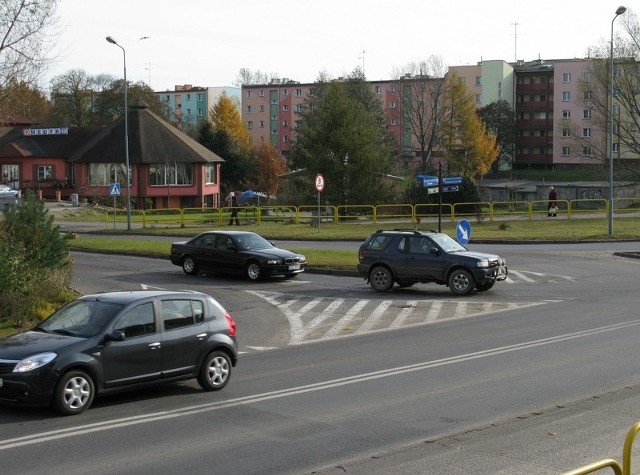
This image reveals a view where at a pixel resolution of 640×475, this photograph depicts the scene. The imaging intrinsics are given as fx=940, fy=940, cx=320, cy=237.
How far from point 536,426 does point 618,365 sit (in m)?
4.55

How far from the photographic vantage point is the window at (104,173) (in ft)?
240

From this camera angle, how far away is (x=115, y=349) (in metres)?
11.9

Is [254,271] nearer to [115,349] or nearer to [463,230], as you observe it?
[463,230]

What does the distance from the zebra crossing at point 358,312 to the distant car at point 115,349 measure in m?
5.43

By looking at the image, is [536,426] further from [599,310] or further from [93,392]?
[599,310]

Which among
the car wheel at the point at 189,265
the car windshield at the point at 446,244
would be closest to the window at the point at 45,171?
the car wheel at the point at 189,265

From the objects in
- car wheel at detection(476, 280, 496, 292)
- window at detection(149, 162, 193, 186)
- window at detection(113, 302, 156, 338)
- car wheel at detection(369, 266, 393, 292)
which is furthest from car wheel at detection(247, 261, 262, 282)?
window at detection(149, 162, 193, 186)

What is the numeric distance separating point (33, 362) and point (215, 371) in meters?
2.77

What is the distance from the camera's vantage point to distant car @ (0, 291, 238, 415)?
11.2m

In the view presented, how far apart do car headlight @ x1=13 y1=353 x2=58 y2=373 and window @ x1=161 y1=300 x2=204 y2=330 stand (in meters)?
1.89

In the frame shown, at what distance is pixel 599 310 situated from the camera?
22.0 meters

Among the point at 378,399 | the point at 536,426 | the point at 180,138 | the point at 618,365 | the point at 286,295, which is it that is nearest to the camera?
the point at 536,426

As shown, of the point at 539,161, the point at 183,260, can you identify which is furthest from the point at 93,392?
the point at 539,161

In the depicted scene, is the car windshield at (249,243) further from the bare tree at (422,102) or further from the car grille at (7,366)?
the bare tree at (422,102)
